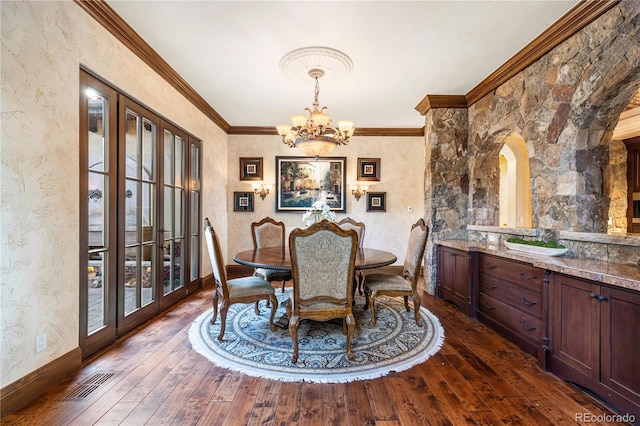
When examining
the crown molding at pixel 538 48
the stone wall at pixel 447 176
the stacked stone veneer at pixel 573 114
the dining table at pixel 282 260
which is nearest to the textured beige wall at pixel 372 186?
the stone wall at pixel 447 176

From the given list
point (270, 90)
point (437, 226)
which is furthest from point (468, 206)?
point (270, 90)

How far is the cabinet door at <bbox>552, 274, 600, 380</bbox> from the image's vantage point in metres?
1.79

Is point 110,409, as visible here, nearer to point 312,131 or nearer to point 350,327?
point 350,327

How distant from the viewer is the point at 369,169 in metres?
5.52

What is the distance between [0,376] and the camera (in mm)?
1614

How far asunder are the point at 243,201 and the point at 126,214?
2.84 meters

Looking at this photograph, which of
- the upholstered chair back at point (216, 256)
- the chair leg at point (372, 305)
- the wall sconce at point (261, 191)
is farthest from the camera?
the wall sconce at point (261, 191)

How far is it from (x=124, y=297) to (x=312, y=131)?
8.26ft

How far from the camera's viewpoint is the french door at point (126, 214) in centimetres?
231

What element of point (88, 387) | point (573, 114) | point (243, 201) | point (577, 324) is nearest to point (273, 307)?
point (88, 387)

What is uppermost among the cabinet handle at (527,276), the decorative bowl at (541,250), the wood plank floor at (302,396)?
the decorative bowl at (541,250)

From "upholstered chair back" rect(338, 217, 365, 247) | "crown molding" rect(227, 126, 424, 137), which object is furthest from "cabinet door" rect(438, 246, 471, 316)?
"crown molding" rect(227, 126, 424, 137)

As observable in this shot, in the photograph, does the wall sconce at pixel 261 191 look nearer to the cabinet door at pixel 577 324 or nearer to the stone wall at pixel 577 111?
the stone wall at pixel 577 111

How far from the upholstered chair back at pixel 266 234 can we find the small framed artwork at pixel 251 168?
65.3 inches
